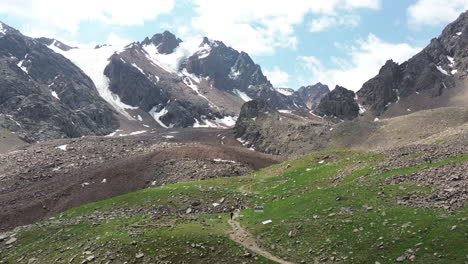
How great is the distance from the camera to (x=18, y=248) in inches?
1588

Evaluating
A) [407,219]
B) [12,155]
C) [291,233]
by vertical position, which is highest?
[407,219]

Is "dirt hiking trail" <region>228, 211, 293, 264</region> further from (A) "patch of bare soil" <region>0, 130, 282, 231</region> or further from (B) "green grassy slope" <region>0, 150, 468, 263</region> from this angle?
(A) "patch of bare soil" <region>0, 130, 282, 231</region>

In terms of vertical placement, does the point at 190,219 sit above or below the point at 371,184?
below

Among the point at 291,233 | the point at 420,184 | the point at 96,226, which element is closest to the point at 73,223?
the point at 96,226

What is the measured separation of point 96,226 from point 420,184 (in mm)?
33123

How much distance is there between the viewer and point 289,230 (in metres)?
35.2

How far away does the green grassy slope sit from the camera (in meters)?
28.7

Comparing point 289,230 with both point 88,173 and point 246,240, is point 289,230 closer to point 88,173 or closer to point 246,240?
point 246,240

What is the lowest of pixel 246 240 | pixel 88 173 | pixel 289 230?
pixel 88 173

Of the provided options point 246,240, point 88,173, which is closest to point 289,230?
point 246,240

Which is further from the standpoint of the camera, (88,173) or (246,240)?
(88,173)

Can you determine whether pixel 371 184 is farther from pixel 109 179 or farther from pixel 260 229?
pixel 109 179

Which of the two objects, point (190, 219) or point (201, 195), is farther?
point (201, 195)

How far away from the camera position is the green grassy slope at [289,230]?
28.7 metres
